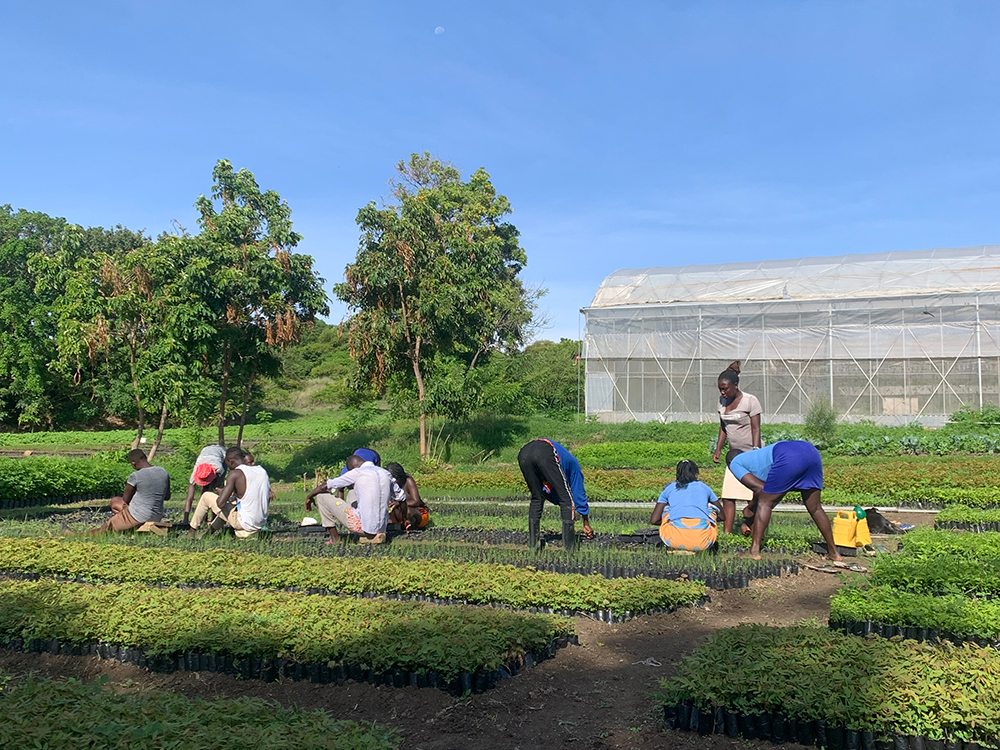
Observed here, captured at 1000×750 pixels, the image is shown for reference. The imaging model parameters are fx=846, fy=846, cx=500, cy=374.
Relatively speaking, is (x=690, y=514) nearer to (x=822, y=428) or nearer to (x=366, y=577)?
(x=366, y=577)

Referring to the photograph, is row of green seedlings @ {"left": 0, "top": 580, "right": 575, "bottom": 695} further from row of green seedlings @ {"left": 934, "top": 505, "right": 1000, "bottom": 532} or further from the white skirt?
row of green seedlings @ {"left": 934, "top": 505, "right": 1000, "bottom": 532}

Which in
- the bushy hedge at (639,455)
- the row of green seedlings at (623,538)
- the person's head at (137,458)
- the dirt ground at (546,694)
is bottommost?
the dirt ground at (546,694)

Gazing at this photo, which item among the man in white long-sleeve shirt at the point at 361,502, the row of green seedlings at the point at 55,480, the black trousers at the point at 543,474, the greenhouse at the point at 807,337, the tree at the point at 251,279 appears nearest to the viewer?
the black trousers at the point at 543,474

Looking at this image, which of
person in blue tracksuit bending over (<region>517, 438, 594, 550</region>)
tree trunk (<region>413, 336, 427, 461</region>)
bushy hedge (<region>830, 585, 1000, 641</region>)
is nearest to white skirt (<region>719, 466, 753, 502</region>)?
person in blue tracksuit bending over (<region>517, 438, 594, 550</region>)

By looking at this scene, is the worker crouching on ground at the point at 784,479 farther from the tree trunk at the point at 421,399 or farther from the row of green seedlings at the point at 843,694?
the tree trunk at the point at 421,399

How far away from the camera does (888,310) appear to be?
2988 cm

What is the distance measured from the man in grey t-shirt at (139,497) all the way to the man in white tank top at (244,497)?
789mm

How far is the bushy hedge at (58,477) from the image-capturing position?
16.3 m

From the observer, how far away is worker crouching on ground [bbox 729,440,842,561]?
8.70 meters

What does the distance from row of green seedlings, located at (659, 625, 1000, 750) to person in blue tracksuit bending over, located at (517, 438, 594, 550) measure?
14.7 ft

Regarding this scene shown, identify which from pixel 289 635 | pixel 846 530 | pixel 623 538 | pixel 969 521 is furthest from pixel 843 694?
pixel 969 521

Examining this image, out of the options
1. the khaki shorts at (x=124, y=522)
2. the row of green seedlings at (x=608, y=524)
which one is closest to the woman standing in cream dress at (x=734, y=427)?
the row of green seedlings at (x=608, y=524)

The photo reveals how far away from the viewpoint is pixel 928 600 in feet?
20.3

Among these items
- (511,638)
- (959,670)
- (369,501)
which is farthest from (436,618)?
(369,501)
